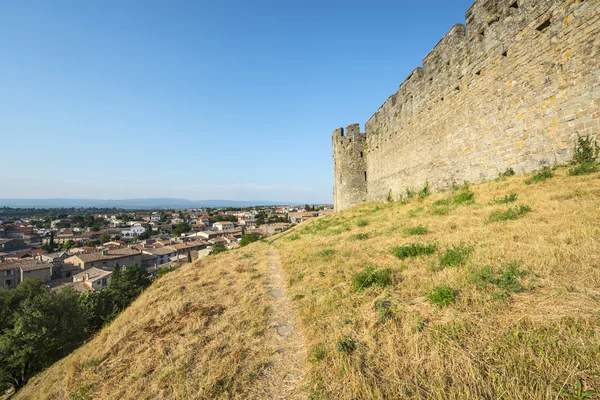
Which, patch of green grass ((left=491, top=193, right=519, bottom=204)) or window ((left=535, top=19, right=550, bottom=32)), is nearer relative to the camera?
patch of green grass ((left=491, top=193, right=519, bottom=204))

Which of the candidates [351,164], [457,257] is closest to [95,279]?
[351,164]

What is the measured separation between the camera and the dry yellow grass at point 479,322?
2.17 meters

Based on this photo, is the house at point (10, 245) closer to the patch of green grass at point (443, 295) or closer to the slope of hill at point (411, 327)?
the slope of hill at point (411, 327)

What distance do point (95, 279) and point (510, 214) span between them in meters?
50.7

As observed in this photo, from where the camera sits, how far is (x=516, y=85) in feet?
28.1

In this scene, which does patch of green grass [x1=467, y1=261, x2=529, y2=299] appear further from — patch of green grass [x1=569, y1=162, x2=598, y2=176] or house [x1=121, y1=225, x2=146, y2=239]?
house [x1=121, y1=225, x2=146, y2=239]

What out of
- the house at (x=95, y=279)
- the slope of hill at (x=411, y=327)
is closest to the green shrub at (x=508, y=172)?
the slope of hill at (x=411, y=327)

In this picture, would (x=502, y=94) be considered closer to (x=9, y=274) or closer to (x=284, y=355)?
(x=284, y=355)

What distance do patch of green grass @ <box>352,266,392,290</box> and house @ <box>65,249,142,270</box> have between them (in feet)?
198

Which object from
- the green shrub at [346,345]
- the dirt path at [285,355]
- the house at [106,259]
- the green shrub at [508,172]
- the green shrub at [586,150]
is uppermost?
the green shrub at [586,150]

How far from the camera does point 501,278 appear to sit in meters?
3.44

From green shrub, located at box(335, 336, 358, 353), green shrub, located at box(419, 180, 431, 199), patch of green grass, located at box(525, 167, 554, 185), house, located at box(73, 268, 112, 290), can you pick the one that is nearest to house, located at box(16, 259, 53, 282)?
house, located at box(73, 268, 112, 290)

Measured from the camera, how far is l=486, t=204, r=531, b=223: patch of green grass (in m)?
5.73

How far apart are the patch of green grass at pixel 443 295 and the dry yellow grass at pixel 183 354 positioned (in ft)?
7.91
